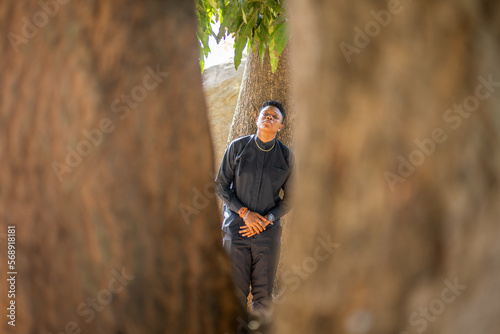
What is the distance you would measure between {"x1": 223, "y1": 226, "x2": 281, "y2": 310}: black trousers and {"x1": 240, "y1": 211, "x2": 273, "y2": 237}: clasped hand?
36 millimetres

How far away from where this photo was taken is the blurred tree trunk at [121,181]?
38 centimetres

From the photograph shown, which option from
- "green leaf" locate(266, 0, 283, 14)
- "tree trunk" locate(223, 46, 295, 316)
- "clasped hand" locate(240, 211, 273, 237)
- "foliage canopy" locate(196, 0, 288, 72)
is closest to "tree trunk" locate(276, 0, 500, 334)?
"foliage canopy" locate(196, 0, 288, 72)

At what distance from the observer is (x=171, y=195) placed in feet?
1.26

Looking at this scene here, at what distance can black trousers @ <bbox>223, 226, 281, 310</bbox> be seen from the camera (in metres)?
2.43

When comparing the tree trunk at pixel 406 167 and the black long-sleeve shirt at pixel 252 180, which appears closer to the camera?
the tree trunk at pixel 406 167

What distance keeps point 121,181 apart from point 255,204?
2.07 m

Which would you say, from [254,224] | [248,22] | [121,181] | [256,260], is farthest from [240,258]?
[121,181]

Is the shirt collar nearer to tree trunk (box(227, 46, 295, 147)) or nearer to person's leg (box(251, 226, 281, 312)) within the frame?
person's leg (box(251, 226, 281, 312))

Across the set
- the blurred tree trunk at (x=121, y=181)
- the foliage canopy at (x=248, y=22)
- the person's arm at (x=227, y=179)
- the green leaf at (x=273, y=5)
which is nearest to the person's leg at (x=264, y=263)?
the person's arm at (x=227, y=179)

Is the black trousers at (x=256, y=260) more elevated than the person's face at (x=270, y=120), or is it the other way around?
the person's face at (x=270, y=120)

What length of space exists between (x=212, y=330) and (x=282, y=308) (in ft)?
0.29

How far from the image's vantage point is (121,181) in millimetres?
384

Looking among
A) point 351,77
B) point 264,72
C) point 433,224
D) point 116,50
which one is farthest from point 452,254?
point 264,72

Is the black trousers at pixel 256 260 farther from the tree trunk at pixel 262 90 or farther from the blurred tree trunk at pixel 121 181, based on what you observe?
the blurred tree trunk at pixel 121 181
